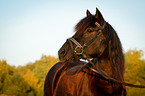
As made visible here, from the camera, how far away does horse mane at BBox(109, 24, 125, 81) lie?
2.98 meters

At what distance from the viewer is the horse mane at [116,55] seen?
9.78ft

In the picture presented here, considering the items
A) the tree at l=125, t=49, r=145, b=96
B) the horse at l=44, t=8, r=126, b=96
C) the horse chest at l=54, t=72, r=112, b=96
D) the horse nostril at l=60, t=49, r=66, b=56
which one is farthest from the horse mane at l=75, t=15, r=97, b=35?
the tree at l=125, t=49, r=145, b=96


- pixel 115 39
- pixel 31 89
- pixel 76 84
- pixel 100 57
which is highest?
pixel 115 39

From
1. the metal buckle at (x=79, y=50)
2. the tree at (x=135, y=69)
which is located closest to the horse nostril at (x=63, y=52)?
the metal buckle at (x=79, y=50)

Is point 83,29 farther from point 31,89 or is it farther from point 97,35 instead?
point 31,89

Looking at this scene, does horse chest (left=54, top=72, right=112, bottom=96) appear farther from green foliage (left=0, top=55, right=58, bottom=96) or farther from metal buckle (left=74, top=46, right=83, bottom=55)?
green foliage (left=0, top=55, right=58, bottom=96)

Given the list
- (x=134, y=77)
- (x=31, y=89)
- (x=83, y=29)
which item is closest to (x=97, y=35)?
(x=83, y=29)

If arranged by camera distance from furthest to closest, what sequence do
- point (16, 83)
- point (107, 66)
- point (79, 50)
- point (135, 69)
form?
1. point (16, 83)
2. point (135, 69)
3. point (79, 50)
4. point (107, 66)

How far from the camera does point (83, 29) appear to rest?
3.19 meters

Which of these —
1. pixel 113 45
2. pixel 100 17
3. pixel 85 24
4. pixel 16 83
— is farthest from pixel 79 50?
pixel 16 83

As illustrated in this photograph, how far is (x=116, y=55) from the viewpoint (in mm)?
3039

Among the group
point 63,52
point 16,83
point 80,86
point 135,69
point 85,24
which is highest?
point 85,24

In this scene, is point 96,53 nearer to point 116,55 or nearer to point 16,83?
point 116,55

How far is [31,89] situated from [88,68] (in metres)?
35.8
